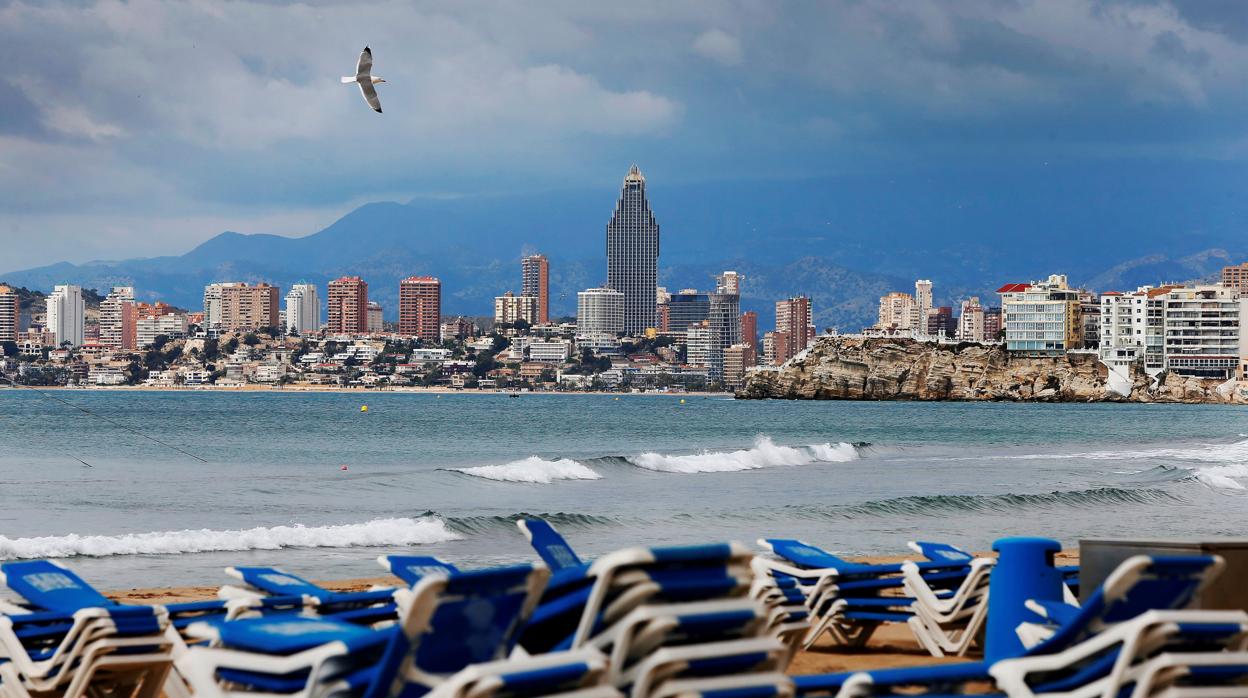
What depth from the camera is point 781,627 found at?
7797 millimetres

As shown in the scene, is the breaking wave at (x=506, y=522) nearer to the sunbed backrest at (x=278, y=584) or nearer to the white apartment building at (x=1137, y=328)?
the sunbed backrest at (x=278, y=584)

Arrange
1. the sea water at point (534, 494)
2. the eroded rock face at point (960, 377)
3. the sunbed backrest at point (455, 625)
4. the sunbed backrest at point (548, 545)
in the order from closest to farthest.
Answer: the sunbed backrest at point (455, 625), the sunbed backrest at point (548, 545), the sea water at point (534, 494), the eroded rock face at point (960, 377)

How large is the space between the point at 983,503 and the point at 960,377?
4923 inches

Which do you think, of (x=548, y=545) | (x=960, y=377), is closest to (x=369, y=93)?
(x=548, y=545)

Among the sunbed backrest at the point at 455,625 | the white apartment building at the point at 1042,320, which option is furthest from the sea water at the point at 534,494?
the white apartment building at the point at 1042,320

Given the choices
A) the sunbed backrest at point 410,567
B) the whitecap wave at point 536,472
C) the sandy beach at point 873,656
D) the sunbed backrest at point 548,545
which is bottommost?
the whitecap wave at point 536,472

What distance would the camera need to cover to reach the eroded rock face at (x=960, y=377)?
142625mm

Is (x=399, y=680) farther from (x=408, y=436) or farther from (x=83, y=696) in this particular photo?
(x=408, y=436)

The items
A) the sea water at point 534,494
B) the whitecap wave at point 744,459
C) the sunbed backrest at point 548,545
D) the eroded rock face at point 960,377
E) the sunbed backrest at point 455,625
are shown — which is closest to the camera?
the sunbed backrest at point 455,625

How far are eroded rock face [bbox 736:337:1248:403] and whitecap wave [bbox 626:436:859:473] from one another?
327ft

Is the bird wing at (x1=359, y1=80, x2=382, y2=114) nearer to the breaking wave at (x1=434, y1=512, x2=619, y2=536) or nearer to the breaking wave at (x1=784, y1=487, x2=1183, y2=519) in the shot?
the breaking wave at (x1=434, y1=512, x2=619, y2=536)

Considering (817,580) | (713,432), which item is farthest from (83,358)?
(817,580)

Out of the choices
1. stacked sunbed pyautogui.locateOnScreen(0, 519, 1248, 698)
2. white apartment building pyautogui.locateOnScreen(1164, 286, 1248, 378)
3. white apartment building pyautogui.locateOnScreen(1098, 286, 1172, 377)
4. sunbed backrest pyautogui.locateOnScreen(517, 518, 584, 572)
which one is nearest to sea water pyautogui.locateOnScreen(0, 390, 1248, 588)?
sunbed backrest pyautogui.locateOnScreen(517, 518, 584, 572)

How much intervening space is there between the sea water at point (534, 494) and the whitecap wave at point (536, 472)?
92 millimetres
